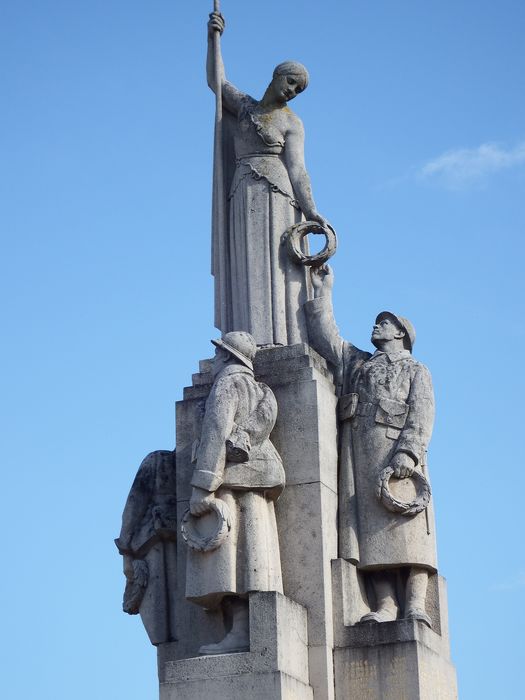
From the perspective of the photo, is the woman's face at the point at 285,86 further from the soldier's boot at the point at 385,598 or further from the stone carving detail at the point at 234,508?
the soldier's boot at the point at 385,598

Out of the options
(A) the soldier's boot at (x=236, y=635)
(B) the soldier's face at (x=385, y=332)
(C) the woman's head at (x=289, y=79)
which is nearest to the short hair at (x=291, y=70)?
(C) the woman's head at (x=289, y=79)

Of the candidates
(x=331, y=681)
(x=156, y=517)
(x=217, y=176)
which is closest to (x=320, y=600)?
(x=331, y=681)

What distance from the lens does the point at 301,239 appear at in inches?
728

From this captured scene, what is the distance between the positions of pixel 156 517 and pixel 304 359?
2.43 m

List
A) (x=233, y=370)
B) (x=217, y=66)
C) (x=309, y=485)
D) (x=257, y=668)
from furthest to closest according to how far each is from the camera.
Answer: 1. (x=217, y=66)
2. (x=233, y=370)
3. (x=309, y=485)
4. (x=257, y=668)

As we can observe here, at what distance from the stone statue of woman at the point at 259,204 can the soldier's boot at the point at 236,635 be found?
324 cm

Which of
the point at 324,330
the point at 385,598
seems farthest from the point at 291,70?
the point at 385,598

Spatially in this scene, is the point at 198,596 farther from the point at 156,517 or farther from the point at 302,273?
→ the point at 302,273

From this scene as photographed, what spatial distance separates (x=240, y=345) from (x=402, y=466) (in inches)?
86.0

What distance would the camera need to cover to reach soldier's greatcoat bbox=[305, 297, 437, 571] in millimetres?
17047

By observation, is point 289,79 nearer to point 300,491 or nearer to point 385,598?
point 300,491

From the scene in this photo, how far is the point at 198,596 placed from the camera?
640 inches

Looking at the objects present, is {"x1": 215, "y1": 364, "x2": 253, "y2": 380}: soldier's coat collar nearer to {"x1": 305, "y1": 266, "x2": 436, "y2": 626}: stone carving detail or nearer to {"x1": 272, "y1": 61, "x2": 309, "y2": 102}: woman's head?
{"x1": 305, "y1": 266, "x2": 436, "y2": 626}: stone carving detail

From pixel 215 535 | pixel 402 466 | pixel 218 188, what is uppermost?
pixel 218 188
